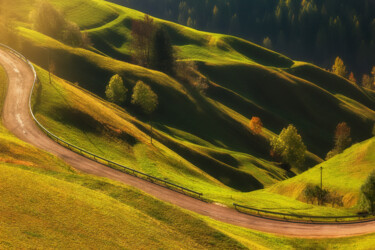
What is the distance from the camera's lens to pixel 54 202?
26.1 metres

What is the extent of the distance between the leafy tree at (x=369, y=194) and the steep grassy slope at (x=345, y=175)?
3.89 meters

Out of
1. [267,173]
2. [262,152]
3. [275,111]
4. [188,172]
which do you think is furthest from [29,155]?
[275,111]

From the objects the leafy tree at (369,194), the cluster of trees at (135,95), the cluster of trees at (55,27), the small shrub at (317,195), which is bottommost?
the small shrub at (317,195)

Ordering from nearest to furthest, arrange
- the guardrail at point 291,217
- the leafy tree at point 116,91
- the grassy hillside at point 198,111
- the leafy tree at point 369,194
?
1. the guardrail at point 291,217
2. the leafy tree at point 369,194
3. the grassy hillside at point 198,111
4. the leafy tree at point 116,91

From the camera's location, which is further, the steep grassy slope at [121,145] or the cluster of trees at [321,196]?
the cluster of trees at [321,196]

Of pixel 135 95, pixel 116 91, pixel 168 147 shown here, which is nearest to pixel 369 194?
pixel 168 147

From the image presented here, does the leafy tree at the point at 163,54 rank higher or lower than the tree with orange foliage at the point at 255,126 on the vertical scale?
higher

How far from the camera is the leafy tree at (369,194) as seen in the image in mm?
49803

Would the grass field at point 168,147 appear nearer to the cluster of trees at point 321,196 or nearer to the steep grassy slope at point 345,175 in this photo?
the steep grassy slope at point 345,175

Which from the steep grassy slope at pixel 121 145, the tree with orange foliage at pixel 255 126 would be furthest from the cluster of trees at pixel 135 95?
the tree with orange foliage at pixel 255 126

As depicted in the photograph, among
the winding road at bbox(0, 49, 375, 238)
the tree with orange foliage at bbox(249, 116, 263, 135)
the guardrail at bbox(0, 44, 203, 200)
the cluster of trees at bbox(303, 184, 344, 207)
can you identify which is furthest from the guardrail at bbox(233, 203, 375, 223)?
the tree with orange foliage at bbox(249, 116, 263, 135)

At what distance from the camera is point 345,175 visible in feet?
214

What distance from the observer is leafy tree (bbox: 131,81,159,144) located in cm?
9744

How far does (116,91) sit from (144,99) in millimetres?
8489
